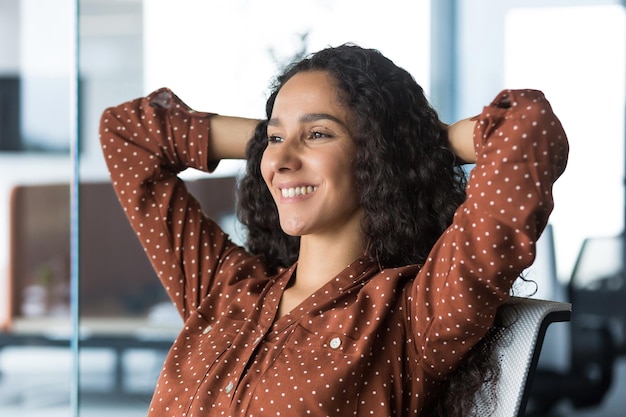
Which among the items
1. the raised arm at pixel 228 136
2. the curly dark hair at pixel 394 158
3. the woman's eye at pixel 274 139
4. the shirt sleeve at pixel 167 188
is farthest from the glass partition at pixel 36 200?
the curly dark hair at pixel 394 158

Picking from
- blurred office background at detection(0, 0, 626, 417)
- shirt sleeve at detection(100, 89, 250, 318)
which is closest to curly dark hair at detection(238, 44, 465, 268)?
shirt sleeve at detection(100, 89, 250, 318)

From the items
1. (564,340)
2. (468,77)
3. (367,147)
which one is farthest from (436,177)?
(564,340)

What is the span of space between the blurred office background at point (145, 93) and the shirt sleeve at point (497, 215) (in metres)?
1.63

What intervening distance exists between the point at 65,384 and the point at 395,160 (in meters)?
1.99

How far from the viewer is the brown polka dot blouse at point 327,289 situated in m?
1.39

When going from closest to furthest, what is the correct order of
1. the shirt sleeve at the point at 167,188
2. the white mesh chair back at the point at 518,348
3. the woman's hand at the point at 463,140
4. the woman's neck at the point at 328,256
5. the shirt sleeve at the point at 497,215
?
the shirt sleeve at the point at 497,215 → the white mesh chair back at the point at 518,348 → the woman's hand at the point at 463,140 → the woman's neck at the point at 328,256 → the shirt sleeve at the point at 167,188

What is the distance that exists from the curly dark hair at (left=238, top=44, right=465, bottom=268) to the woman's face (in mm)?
22

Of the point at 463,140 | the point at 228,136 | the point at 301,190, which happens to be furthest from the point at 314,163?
the point at 228,136

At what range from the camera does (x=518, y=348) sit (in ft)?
5.02

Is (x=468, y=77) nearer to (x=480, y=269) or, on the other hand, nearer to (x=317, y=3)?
(x=317, y=3)

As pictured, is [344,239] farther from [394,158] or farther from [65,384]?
[65,384]

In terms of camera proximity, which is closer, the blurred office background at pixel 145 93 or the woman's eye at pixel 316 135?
the woman's eye at pixel 316 135

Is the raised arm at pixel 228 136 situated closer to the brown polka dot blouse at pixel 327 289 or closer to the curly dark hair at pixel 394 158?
the brown polka dot blouse at pixel 327 289


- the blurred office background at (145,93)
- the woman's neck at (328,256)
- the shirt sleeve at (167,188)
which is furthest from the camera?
the blurred office background at (145,93)
